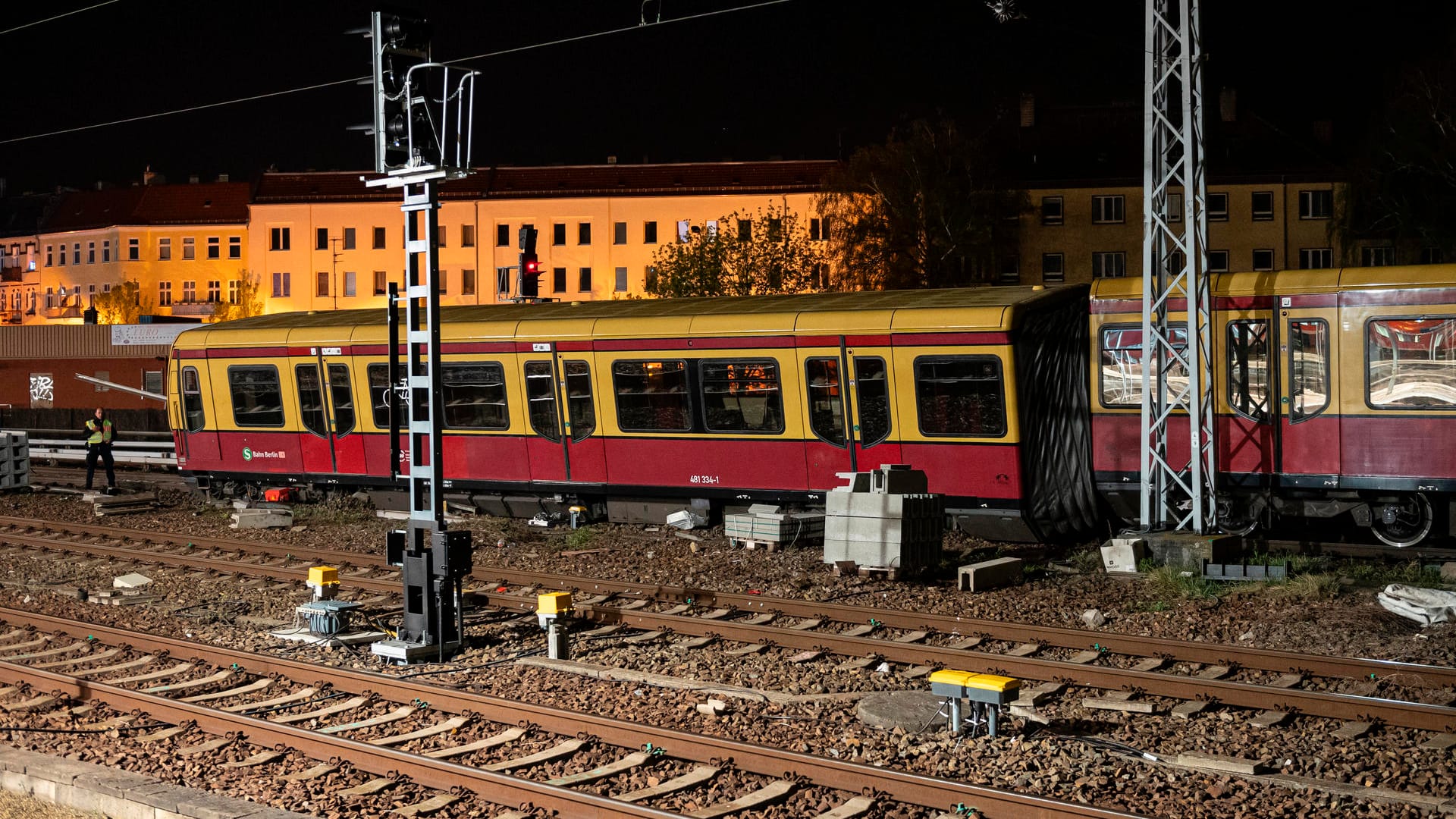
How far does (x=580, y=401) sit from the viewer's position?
18.1 meters

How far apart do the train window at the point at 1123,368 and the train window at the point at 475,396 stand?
814 cm

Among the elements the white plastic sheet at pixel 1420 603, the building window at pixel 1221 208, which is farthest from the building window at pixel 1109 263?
the white plastic sheet at pixel 1420 603

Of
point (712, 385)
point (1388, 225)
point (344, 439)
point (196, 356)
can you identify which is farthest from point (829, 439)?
point (1388, 225)

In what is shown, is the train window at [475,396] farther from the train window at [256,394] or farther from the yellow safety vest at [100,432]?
the yellow safety vest at [100,432]

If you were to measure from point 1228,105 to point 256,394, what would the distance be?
169 ft

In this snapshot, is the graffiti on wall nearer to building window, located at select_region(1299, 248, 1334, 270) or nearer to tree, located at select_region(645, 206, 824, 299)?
tree, located at select_region(645, 206, 824, 299)

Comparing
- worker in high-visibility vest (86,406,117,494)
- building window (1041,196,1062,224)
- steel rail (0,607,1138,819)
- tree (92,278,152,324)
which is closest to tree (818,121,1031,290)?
building window (1041,196,1062,224)

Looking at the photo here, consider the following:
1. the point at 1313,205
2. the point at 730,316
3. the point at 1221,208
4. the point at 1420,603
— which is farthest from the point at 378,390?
the point at 1313,205

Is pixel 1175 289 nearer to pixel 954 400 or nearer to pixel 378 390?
pixel 954 400

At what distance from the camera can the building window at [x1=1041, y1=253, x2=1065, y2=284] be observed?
59.2 m

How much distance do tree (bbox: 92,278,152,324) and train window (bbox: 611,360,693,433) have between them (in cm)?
7313

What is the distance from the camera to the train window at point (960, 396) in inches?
596

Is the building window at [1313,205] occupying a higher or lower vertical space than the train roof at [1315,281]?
higher

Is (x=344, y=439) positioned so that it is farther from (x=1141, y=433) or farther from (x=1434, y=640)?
(x=1434, y=640)
